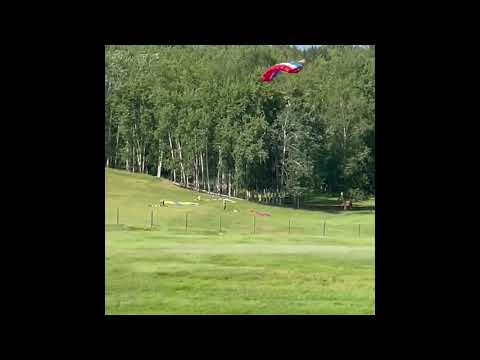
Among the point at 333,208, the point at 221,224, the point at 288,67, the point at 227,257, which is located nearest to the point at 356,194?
the point at 333,208

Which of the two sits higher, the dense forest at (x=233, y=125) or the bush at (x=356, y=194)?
the dense forest at (x=233, y=125)

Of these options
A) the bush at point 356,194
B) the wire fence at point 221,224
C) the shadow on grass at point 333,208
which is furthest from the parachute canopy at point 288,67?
the bush at point 356,194

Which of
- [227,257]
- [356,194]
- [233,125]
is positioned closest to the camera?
[227,257]

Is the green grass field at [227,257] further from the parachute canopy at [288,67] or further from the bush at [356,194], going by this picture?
the parachute canopy at [288,67]

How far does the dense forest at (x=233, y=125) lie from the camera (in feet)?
167

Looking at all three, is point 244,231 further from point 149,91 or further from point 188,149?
point 149,91

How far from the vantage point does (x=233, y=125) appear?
5184 centimetres

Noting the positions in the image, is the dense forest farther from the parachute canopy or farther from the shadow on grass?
the parachute canopy

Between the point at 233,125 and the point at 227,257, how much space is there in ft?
63.4

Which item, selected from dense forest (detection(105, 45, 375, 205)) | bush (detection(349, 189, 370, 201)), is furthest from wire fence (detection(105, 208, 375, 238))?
bush (detection(349, 189, 370, 201))

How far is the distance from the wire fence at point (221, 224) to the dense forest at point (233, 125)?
18.8 ft

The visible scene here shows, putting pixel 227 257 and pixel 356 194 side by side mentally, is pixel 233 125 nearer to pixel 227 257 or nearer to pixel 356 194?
pixel 356 194

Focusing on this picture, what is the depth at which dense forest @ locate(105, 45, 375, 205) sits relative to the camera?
51031mm
